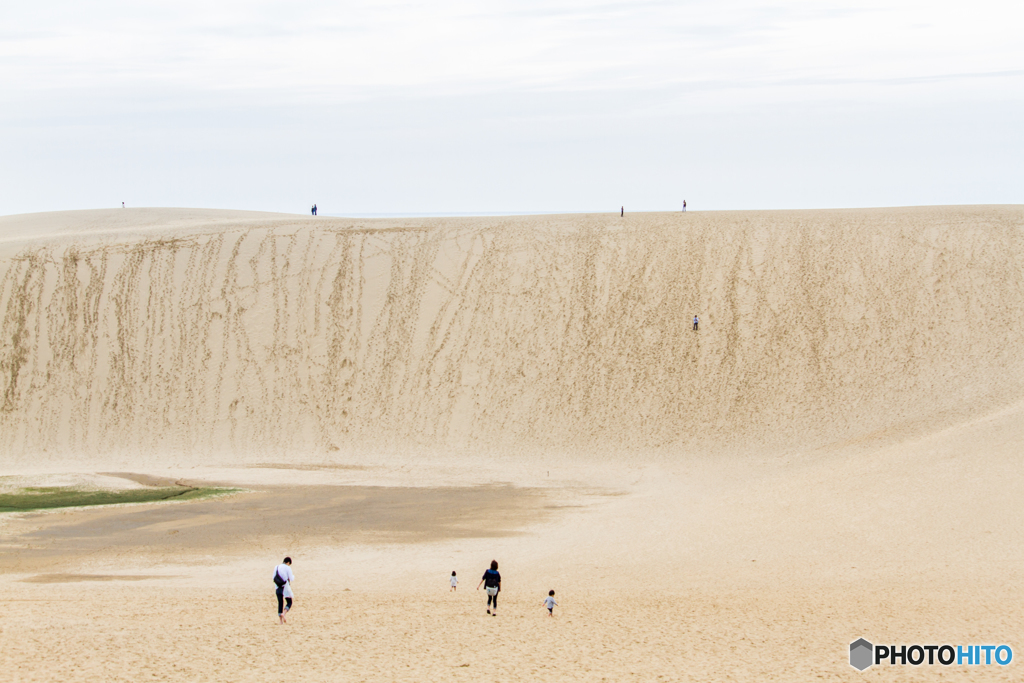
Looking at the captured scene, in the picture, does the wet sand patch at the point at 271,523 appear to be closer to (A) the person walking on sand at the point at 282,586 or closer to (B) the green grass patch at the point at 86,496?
(B) the green grass patch at the point at 86,496

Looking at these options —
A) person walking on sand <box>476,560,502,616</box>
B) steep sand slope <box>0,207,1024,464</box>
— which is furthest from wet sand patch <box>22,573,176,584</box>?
steep sand slope <box>0,207,1024,464</box>

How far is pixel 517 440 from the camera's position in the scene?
3675cm

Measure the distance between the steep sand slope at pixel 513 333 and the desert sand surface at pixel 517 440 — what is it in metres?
0.17

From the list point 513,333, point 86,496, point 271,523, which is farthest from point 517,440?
point 86,496

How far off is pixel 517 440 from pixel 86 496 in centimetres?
1531

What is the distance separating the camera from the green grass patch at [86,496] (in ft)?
88.8

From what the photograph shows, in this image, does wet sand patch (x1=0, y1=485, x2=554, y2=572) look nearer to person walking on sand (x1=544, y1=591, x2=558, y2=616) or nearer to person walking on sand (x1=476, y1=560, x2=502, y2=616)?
person walking on sand (x1=476, y1=560, x2=502, y2=616)

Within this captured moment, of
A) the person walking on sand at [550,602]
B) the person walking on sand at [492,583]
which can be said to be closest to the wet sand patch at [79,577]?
the person walking on sand at [492,583]

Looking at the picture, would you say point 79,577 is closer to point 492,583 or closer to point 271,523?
point 271,523

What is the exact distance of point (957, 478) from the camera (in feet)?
74.7

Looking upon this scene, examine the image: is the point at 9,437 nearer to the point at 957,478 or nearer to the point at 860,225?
the point at 957,478

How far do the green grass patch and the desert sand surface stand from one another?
0.95 m

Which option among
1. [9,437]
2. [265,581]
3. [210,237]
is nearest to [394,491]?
[265,581]

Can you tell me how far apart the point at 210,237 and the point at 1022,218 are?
41.2 m
